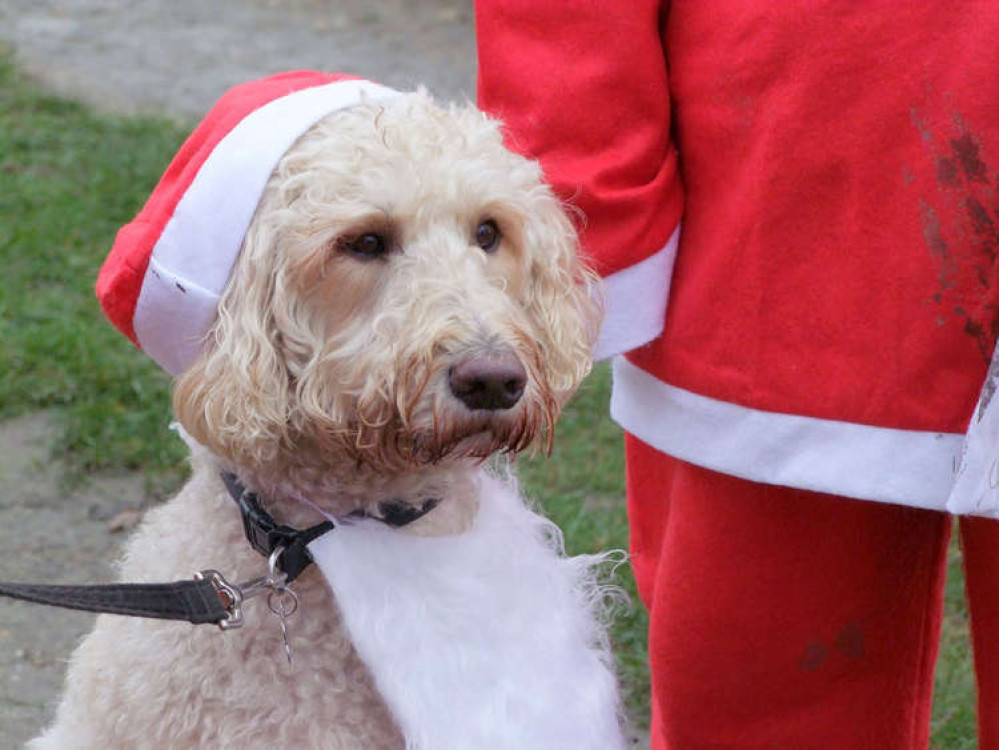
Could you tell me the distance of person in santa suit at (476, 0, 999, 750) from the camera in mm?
1790

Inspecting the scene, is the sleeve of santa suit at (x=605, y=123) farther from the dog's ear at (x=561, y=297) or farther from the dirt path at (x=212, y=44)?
the dirt path at (x=212, y=44)

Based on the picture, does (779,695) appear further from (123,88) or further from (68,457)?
(123,88)

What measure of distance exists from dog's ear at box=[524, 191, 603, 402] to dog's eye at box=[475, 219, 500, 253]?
42 millimetres

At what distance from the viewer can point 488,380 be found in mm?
1794

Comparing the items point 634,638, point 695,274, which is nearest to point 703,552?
point 695,274

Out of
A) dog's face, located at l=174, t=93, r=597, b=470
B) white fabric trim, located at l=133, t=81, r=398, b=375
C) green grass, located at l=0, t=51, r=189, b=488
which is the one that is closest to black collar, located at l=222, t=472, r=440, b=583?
dog's face, located at l=174, t=93, r=597, b=470

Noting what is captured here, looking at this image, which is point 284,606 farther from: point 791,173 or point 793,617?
point 791,173

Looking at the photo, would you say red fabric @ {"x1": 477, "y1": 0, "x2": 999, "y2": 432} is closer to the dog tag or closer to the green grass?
the dog tag

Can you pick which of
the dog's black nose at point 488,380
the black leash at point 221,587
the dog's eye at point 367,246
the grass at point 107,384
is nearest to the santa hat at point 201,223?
the dog's eye at point 367,246

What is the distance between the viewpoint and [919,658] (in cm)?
218

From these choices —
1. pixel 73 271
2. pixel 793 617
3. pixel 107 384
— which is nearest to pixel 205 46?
pixel 73 271

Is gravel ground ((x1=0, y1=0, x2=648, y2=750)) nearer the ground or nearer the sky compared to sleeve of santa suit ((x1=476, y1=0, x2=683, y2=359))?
nearer the ground

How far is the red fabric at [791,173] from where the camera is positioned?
1773mm

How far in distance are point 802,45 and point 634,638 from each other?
1.88 meters
